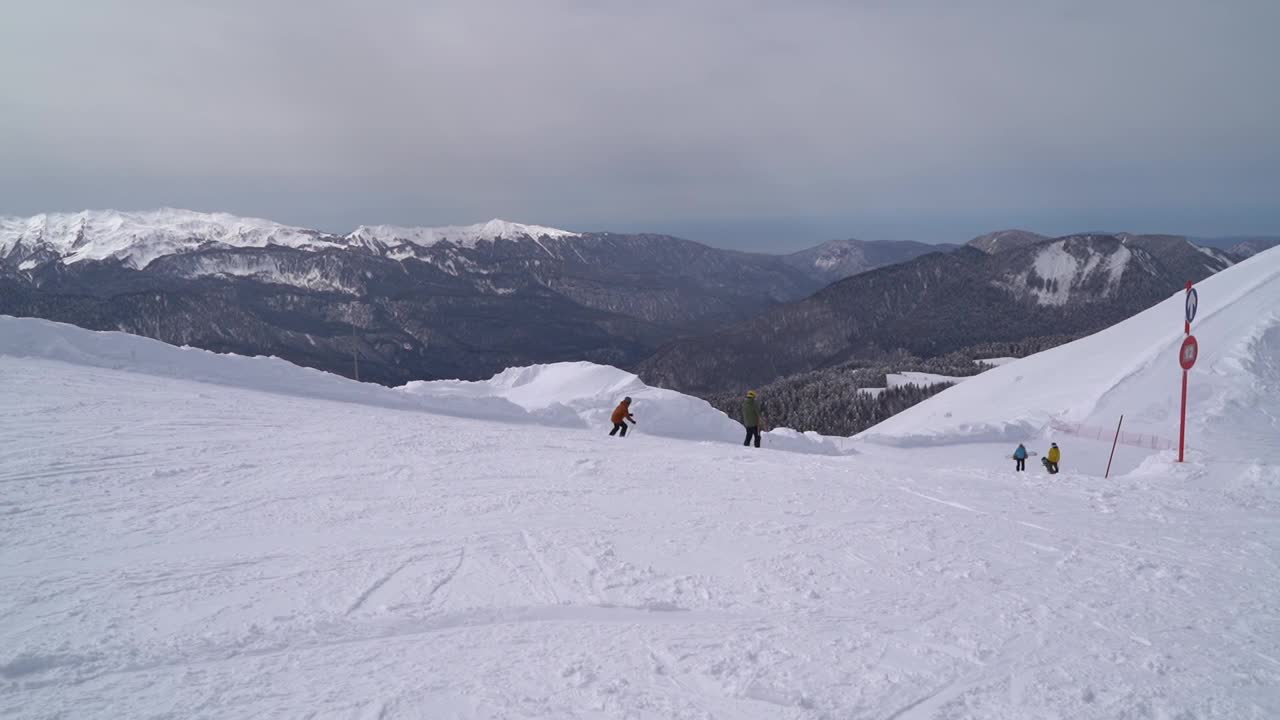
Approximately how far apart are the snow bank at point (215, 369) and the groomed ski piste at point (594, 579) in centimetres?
524

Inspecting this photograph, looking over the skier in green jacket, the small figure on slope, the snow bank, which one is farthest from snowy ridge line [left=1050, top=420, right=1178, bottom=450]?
the snow bank

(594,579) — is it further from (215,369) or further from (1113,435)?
(1113,435)

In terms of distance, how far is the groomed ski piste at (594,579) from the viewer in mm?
4105

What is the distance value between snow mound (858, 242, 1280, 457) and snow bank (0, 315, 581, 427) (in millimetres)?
14739

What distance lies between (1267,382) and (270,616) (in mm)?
23657

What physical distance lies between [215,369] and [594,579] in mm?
17562

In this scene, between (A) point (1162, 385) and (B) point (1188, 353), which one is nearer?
(B) point (1188, 353)

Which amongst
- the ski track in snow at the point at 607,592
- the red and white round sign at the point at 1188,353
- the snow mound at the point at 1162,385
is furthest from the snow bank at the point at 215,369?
the snow mound at the point at 1162,385

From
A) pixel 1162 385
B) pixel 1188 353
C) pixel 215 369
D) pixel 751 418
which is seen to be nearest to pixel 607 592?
pixel 751 418

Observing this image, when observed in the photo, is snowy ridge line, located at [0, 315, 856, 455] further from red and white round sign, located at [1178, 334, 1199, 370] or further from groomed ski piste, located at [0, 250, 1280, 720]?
red and white round sign, located at [1178, 334, 1199, 370]

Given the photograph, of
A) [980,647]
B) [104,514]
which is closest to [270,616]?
[104,514]

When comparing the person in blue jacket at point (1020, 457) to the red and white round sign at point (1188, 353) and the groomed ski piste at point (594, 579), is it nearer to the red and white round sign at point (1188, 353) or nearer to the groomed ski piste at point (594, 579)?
the groomed ski piste at point (594, 579)

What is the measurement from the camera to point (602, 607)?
5328 mm

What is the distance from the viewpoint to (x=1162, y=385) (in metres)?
23.9
